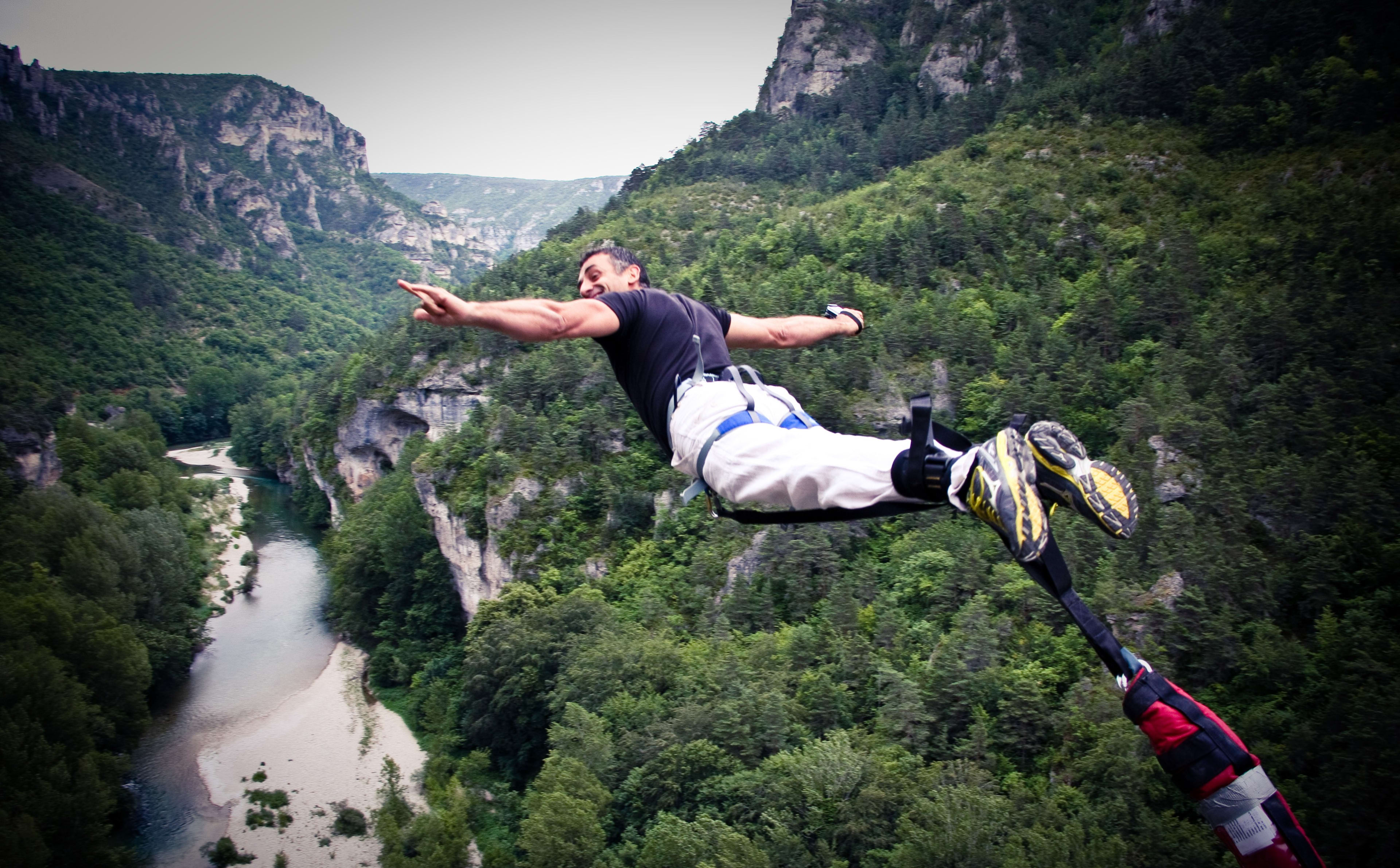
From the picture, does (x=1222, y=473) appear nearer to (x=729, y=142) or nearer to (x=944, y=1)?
(x=729, y=142)

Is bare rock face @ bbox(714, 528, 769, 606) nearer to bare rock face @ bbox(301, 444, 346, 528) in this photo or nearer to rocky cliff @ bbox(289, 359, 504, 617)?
rocky cliff @ bbox(289, 359, 504, 617)

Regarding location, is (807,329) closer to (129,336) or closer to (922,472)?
(922,472)

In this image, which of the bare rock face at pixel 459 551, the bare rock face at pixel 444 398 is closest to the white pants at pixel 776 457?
the bare rock face at pixel 459 551

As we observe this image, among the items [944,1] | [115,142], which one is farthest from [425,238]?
[944,1]

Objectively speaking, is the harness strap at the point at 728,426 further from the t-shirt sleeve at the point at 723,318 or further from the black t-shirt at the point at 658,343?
the t-shirt sleeve at the point at 723,318

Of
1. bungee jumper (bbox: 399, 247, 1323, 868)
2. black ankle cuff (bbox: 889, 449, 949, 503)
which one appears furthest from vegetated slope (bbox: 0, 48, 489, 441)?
black ankle cuff (bbox: 889, 449, 949, 503)

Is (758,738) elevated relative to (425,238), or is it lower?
lower
